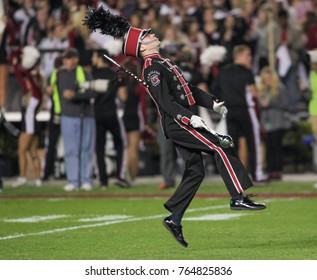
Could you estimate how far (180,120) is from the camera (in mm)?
12289

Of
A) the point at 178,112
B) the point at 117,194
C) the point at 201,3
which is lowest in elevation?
the point at 117,194

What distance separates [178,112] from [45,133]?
13.1 metres

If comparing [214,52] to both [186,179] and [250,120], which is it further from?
[186,179]

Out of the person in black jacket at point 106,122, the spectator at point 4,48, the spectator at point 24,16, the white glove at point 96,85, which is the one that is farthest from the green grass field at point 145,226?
the spectator at point 24,16

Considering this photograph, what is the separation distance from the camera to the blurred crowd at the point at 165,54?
71.8 feet

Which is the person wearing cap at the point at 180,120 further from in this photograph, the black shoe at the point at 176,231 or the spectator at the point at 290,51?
the spectator at the point at 290,51

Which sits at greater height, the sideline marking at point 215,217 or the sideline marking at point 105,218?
the sideline marking at point 215,217

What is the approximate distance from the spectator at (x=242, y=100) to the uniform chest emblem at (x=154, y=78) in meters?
9.25

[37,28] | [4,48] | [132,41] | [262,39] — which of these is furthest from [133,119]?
[132,41]

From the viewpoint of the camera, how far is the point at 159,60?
12.5 m

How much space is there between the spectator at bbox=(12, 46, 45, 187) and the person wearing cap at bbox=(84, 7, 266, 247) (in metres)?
9.73

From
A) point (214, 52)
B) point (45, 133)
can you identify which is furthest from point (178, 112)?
point (45, 133)

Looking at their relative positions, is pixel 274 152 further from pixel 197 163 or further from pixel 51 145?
A: pixel 197 163

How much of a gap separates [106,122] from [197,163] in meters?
9.26
